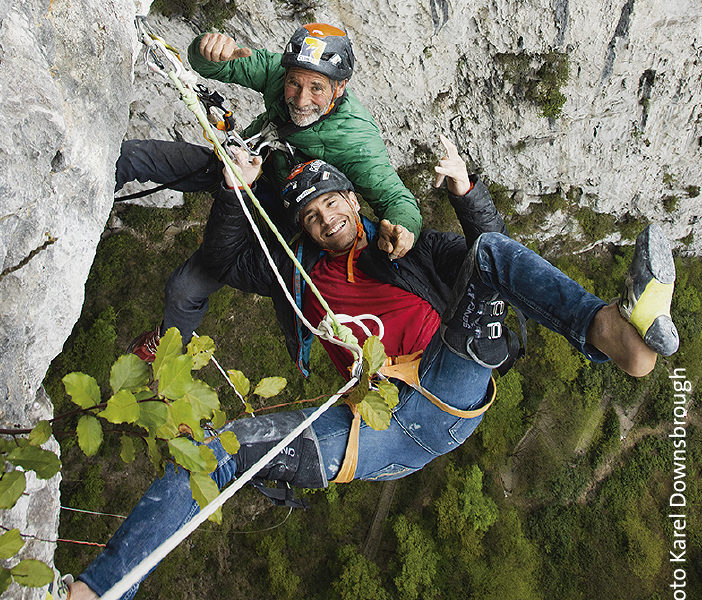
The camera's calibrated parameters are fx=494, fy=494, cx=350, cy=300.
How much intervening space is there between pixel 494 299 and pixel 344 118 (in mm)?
1334

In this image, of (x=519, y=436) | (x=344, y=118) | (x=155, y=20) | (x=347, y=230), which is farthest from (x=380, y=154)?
(x=519, y=436)

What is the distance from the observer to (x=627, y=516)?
287 inches

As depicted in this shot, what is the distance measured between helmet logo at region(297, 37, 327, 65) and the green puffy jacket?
32 centimetres

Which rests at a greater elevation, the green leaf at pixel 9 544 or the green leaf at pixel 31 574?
the green leaf at pixel 9 544

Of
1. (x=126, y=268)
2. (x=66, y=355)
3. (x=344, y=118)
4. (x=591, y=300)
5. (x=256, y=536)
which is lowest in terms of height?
(x=256, y=536)

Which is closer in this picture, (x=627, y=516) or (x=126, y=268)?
(x=126, y=268)

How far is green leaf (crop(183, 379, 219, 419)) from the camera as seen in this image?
1109 millimetres

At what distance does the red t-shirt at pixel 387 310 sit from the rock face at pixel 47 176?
1.25 meters

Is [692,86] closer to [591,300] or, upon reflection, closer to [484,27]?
[484,27]

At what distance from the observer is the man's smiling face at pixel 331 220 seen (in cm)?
257

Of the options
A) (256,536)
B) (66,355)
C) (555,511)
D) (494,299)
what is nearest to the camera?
(494,299)

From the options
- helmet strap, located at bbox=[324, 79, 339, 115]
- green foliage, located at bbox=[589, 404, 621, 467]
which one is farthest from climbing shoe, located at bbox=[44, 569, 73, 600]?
green foliage, located at bbox=[589, 404, 621, 467]

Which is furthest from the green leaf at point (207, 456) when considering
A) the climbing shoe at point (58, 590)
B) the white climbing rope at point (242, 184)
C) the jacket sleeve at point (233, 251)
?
the jacket sleeve at point (233, 251)

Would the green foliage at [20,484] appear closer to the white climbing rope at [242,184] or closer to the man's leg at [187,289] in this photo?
the white climbing rope at [242,184]
